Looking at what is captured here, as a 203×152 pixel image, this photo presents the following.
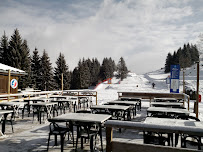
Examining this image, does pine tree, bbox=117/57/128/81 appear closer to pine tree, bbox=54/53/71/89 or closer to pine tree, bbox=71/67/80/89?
pine tree, bbox=71/67/80/89

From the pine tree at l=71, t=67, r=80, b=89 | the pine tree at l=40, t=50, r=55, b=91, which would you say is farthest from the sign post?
the pine tree at l=71, t=67, r=80, b=89

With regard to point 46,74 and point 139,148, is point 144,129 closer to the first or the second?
point 139,148

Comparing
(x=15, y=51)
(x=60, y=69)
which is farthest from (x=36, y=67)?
(x=15, y=51)

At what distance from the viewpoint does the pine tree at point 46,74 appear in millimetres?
39719

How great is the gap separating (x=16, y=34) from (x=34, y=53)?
696 centimetres

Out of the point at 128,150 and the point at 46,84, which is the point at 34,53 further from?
the point at 128,150

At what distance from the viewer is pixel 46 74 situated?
131 feet

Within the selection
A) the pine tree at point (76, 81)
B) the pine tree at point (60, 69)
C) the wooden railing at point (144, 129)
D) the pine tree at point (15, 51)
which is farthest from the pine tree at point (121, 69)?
the wooden railing at point (144, 129)

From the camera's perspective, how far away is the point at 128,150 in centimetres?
284

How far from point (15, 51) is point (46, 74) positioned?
9.48 meters

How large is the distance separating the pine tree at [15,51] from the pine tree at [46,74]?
7.12 metres

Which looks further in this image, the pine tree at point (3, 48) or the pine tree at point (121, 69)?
the pine tree at point (121, 69)

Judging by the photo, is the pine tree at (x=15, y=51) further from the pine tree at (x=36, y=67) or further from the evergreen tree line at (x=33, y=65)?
the pine tree at (x=36, y=67)

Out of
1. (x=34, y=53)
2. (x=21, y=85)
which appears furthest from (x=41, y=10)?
(x=34, y=53)
